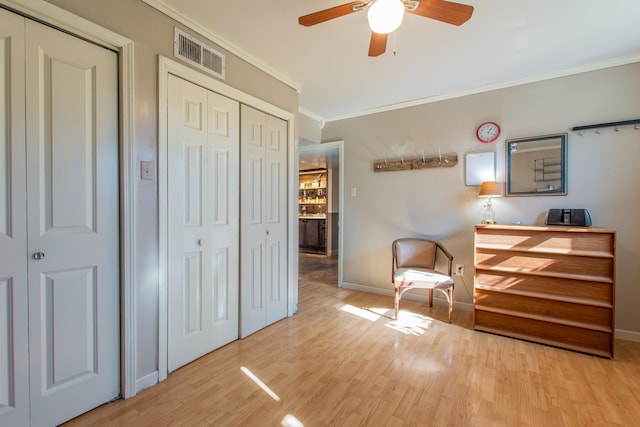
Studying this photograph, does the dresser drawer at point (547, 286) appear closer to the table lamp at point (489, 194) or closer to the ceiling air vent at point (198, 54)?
the table lamp at point (489, 194)

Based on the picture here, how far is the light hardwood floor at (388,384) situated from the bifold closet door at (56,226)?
271 mm

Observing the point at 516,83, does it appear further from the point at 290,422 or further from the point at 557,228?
the point at 290,422

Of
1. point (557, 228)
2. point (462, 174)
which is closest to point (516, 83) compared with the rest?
point (462, 174)

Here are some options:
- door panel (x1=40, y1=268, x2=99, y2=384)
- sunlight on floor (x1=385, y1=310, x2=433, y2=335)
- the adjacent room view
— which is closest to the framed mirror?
the adjacent room view

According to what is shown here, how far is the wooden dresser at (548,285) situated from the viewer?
7.27 feet

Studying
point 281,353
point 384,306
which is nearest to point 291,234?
point 281,353

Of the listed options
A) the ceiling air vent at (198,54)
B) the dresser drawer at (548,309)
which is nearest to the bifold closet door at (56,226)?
the ceiling air vent at (198,54)

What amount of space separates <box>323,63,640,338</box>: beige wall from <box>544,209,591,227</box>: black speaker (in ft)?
0.45

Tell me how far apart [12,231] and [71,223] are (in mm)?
219

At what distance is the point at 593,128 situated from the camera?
2.55 m

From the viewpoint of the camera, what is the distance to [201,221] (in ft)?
7.00

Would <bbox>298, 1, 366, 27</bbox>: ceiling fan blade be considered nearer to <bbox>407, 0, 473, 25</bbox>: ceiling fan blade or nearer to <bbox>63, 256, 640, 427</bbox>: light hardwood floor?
<bbox>407, 0, 473, 25</bbox>: ceiling fan blade

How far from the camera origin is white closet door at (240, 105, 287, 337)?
2482mm

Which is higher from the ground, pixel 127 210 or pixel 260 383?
pixel 127 210
